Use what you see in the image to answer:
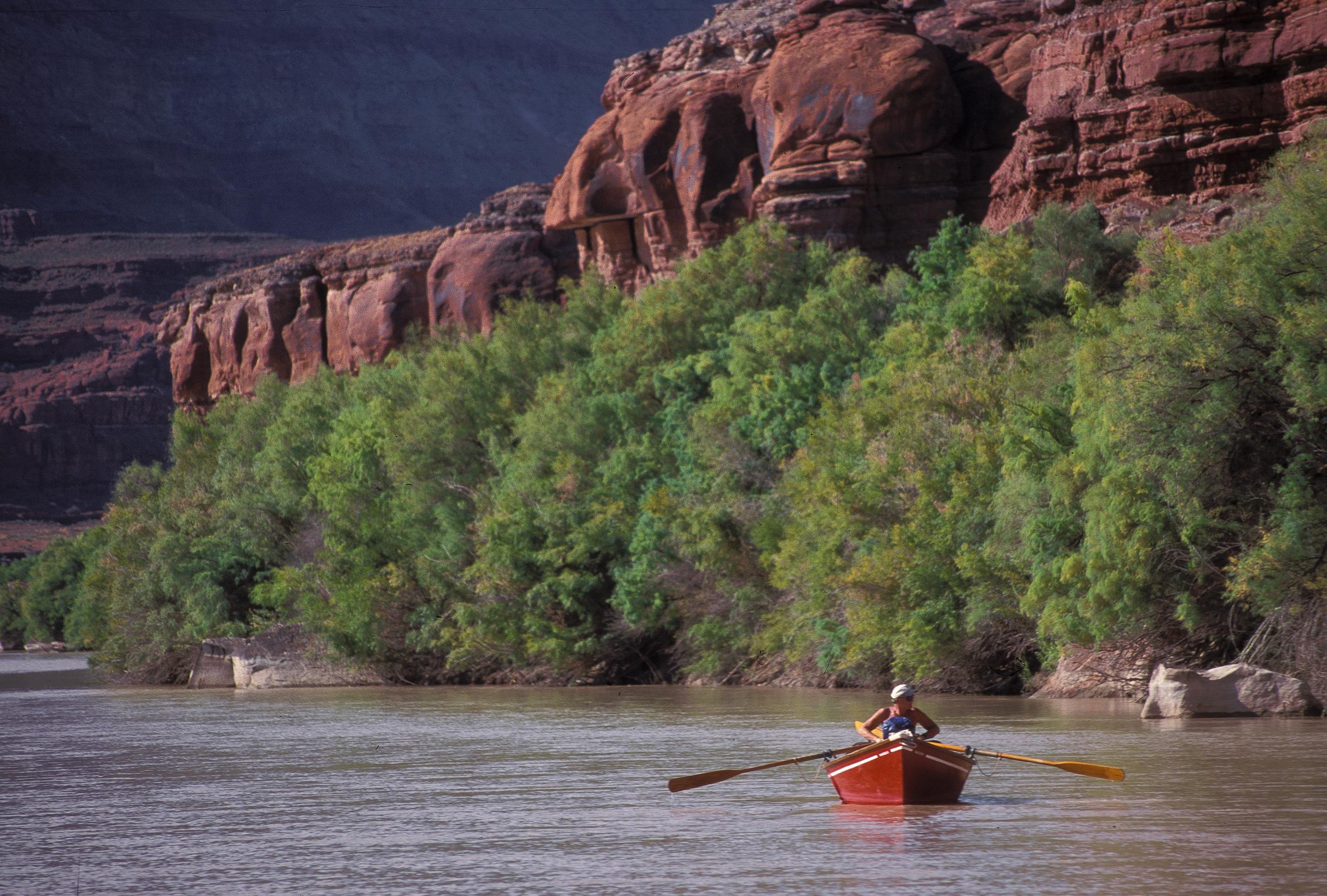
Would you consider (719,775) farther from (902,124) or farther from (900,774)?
(902,124)

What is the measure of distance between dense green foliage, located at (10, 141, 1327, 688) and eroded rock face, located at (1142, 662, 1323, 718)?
1344mm

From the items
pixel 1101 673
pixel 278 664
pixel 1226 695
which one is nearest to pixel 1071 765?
pixel 1226 695

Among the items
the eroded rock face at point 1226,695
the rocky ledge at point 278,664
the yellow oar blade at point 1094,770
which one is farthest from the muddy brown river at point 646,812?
the rocky ledge at point 278,664

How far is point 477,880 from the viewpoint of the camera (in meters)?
16.3

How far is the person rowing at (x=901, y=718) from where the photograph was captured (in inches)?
818

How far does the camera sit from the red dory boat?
20.0 m

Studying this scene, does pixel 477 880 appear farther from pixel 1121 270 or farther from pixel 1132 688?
pixel 1121 270

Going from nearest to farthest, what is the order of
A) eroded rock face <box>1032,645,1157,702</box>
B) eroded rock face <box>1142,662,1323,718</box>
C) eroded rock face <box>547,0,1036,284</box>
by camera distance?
eroded rock face <box>1142,662,1323,718</box> → eroded rock face <box>1032,645,1157,702</box> → eroded rock face <box>547,0,1036,284</box>

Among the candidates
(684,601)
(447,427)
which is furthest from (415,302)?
(684,601)

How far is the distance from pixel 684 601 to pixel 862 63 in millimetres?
21712

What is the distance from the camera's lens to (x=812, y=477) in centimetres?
4466

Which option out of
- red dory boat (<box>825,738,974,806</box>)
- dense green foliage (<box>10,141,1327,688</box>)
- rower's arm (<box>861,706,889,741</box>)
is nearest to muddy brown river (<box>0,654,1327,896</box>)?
red dory boat (<box>825,738,974,806</box>)

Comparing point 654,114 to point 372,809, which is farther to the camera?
point 654,114

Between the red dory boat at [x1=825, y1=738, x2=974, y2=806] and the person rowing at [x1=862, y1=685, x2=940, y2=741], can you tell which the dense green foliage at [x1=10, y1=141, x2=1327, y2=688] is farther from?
the red dory boat at [x1=825, y1=738, x2=974, y2=806]
